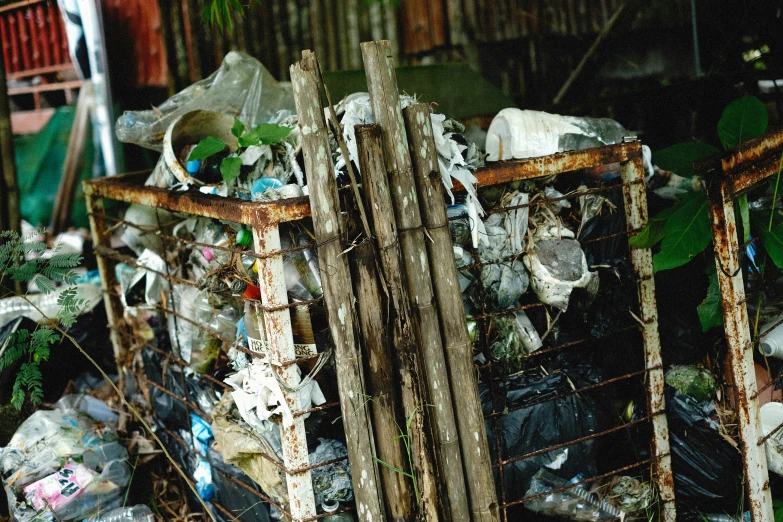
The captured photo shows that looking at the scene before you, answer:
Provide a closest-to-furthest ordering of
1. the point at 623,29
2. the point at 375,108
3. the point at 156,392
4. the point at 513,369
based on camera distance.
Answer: the point at 375,108
the point at 513,369
the point at 156,392
the point at 623,29

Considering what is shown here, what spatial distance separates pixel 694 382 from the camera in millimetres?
2812

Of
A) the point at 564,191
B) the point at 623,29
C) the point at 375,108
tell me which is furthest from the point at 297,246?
the point at 623,29

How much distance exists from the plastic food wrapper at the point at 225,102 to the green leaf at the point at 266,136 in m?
0.70

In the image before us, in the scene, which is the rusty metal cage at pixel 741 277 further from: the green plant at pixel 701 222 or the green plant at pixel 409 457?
the green plant at pixel 409 457

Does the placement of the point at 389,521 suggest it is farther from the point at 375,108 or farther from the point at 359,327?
the point at 375,108

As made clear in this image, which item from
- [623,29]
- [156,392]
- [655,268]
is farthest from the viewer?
[623,29]

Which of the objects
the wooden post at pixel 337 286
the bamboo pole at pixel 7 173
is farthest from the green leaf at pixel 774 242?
the bamboo pole at pixel 7 173

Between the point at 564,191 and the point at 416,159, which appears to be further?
the point at 564,191

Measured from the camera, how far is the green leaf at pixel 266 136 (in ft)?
7.97

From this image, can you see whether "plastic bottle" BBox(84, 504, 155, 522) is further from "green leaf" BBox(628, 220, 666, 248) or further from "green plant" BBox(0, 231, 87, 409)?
"green leaf" BBox(628, 220, 666, 248)

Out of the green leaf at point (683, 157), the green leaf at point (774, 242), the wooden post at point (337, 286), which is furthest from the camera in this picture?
the green leaf at point (683, 157)

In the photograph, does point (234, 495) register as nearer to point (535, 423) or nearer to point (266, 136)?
point (535, 423)

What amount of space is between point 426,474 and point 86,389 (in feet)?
7.16

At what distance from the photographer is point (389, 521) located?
87.0 inches
